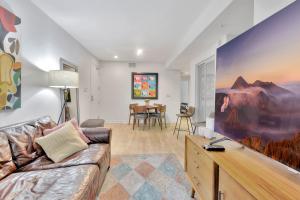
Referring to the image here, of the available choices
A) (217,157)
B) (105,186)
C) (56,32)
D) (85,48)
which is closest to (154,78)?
(85,48)

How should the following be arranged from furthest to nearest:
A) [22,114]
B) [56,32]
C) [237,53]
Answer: [56,32]
[22,114]
[237,53]

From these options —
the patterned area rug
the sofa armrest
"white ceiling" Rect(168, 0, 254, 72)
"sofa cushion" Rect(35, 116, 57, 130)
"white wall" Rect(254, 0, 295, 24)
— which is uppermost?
"white ceiling" Rect(168, 0, 254, 72)

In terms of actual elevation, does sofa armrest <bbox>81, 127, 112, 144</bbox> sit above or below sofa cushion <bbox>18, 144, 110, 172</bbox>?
above

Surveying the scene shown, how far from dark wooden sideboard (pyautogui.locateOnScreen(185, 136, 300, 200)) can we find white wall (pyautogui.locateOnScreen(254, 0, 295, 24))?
1.09 m

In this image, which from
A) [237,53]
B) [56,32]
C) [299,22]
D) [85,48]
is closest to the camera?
[299,22]

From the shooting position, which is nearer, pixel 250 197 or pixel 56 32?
pixel 250 197

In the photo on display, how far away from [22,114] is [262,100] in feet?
8.20

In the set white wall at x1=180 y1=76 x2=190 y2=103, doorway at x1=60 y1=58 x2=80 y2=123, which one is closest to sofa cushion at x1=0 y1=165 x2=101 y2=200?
doorway at x1=60 y1=58 x2=80 y2=123

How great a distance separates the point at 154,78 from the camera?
6.11 metres

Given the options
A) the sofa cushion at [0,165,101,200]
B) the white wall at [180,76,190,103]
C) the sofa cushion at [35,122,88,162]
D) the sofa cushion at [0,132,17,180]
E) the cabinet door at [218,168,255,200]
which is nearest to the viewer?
the cabinet door at [218,168,255,200]

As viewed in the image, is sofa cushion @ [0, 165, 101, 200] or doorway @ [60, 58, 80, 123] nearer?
sofa cushion @ [0, 165, 101, 200]

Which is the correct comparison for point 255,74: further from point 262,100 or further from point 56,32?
point 56,32

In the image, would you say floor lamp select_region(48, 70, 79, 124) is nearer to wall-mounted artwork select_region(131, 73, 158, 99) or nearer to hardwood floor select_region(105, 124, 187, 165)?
hardwood floor select_region(105, 124, 187, 165)

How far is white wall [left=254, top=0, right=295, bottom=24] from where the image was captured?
1.11 metres
